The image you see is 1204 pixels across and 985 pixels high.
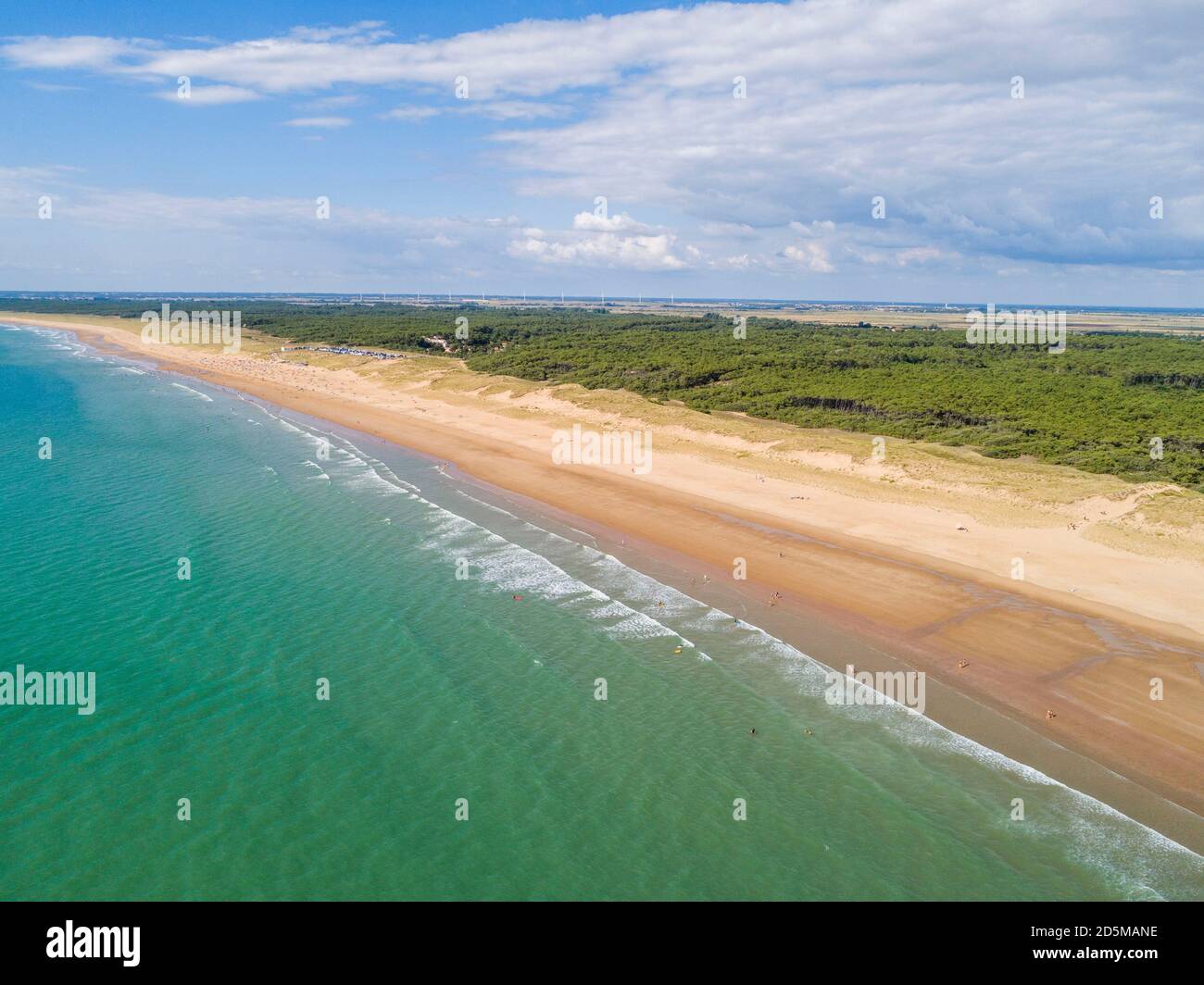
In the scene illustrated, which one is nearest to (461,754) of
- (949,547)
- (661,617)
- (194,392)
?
(661,617)

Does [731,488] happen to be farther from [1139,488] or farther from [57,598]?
[57,598]

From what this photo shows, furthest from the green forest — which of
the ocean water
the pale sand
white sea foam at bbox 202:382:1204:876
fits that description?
the ocean water

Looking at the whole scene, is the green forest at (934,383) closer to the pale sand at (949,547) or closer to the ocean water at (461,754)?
the pale sand at (949,547)

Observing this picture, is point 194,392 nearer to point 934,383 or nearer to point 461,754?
point 934,383

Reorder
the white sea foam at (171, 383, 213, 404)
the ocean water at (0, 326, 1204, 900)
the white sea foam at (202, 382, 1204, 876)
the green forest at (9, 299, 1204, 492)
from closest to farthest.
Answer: the ocean water at (0, 326, 1204, 900)
the white sea foam at (202, 382, 1204, 876)
the green forest at (9, 299, 1204, 492)
the white sea foam at (171, 383, 213, 404)

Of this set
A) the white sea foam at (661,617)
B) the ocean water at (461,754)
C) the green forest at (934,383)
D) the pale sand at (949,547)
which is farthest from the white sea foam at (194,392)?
the ocean water at (461,754)

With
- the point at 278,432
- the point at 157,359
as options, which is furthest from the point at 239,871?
the point at 157,359

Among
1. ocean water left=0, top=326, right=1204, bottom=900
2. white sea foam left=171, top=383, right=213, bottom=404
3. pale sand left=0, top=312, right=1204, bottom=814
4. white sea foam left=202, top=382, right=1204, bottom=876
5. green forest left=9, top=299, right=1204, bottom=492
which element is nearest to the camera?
ocean water left=0, top=326, right=1204, bottom=900

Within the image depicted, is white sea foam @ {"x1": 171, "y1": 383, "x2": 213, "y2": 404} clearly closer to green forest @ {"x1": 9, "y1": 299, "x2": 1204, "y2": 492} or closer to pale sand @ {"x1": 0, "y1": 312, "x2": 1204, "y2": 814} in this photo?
pale sand @ {"x1": 0, "y1": 312, "x2": 1204, "y2": 814}
